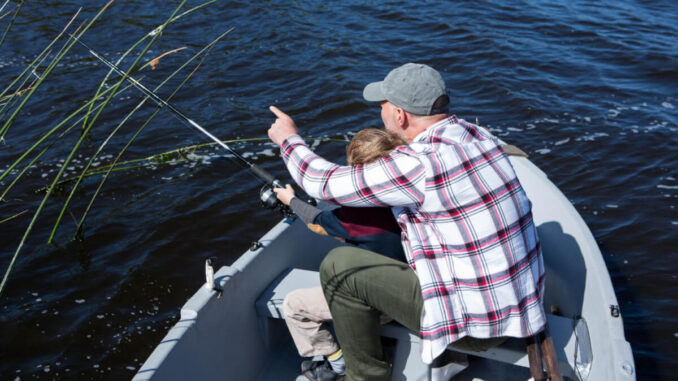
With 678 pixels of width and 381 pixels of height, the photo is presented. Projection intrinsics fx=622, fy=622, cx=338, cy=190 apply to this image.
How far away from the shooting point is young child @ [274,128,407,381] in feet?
7.47

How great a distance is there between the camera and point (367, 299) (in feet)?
7.66

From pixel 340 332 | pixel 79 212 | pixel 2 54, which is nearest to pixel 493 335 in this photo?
pixel 340 332

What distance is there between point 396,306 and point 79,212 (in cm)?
360

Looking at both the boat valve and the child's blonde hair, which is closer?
the child's blonde hair

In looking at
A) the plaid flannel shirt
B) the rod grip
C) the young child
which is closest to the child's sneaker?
the young child

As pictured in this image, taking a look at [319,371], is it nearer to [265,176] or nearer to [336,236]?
[336,236]

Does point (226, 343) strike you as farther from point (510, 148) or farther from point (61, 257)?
point (61, 257)

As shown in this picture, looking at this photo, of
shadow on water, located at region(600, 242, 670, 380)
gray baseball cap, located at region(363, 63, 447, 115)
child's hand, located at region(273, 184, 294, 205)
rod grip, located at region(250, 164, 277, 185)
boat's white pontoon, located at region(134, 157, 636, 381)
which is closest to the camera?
gray baseball cap, located at region(363, 63, 447, 115)

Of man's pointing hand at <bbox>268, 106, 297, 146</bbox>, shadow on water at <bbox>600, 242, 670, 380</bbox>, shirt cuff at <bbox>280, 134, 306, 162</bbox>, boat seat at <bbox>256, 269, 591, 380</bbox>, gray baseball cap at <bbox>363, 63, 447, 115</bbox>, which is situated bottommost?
shadow on water at <bbox>600, 242, 670, 380</bbox>

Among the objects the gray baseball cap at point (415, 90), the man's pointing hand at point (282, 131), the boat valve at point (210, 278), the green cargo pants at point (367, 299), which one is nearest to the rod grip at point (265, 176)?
the boat valve at point (210, 278)

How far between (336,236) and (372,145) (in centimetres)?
40

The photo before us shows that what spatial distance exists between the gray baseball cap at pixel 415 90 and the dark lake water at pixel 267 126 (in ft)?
8.02

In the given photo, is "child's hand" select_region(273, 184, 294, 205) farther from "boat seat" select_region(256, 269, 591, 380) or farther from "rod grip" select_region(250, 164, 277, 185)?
"boat seat" select_region(256, 269, 591, 380)

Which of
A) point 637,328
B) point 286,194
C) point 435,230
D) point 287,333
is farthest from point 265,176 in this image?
point 637,328
